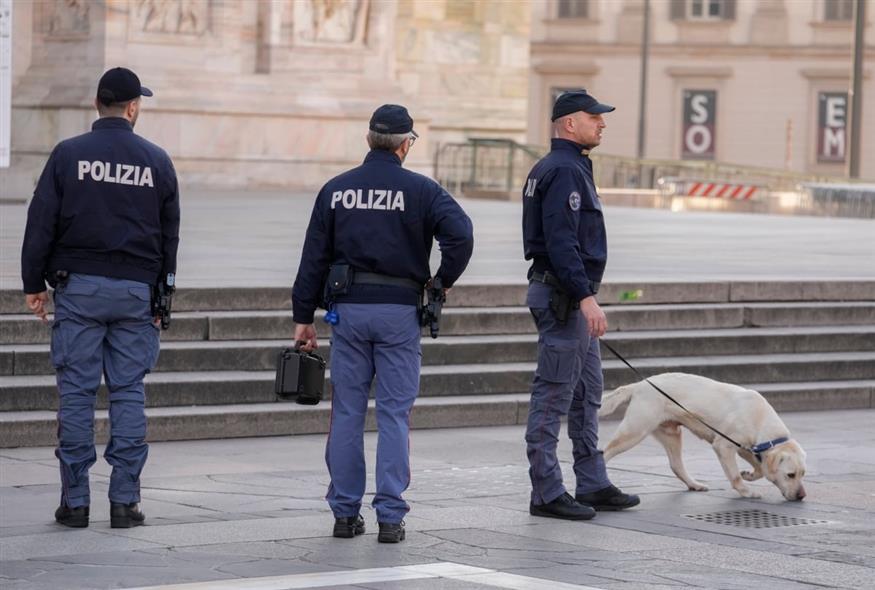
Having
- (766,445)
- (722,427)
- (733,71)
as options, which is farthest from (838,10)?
(766,445)

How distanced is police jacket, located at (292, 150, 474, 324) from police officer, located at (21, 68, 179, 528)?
0.72 m

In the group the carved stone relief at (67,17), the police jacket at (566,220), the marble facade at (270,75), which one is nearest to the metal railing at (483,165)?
the marble facade at (270,75)

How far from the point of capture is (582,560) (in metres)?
7.90

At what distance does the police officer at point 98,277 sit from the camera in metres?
8.34

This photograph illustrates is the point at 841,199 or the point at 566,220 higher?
the point at 841,199

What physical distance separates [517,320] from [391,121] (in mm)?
5333

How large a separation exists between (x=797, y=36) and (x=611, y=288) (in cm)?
5546

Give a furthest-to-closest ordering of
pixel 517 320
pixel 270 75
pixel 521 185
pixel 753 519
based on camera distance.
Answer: pixel 521 185
pixel 270 75
pixel 517 320
pixel 753 519

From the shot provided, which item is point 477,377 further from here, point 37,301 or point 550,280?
point 37,301

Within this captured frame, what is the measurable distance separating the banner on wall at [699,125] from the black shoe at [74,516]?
6102 centimetres

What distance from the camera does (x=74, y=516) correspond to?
329 inches

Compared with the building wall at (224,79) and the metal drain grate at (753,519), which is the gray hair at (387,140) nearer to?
the metal drain grate at (753,519)

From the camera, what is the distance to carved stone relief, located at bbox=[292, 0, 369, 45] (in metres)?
29.3

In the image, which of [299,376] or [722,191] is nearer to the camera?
[299,376]
